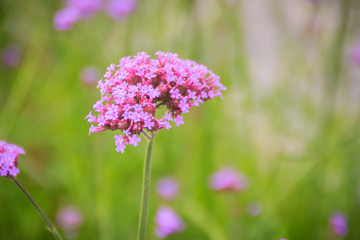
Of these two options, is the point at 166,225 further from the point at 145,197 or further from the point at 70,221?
the point at 145,197

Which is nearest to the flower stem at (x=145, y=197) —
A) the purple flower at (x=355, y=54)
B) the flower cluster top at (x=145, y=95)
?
the flower cluster top at (x=145, y=95)

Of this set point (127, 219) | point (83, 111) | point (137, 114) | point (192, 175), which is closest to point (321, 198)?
point (192, 175)

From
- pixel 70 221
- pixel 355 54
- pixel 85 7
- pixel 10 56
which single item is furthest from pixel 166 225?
pixel 10 56

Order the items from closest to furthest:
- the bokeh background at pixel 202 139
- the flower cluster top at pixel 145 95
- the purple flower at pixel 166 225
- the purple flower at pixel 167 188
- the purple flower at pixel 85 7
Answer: the flower cluster top at pixel 145 95 → the purple flower at pixel 166 225 → the bokeh background at pixel 202 139 → the purple flower at pixel 167 188 → the purple flower at pixel 85 7

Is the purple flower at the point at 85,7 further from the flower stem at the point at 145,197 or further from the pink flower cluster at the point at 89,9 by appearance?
the flower stem at the point at 145,197

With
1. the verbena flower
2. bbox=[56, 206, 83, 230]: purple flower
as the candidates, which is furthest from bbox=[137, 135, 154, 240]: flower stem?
bbox=[56, 206, 83, 230]: purple flower

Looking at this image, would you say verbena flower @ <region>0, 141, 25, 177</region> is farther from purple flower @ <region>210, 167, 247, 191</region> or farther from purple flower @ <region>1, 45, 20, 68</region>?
purple flower @ <region>1, 45, 20, 68</region>

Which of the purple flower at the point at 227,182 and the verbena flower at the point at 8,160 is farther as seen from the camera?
the purple flower at the point at 227,182
